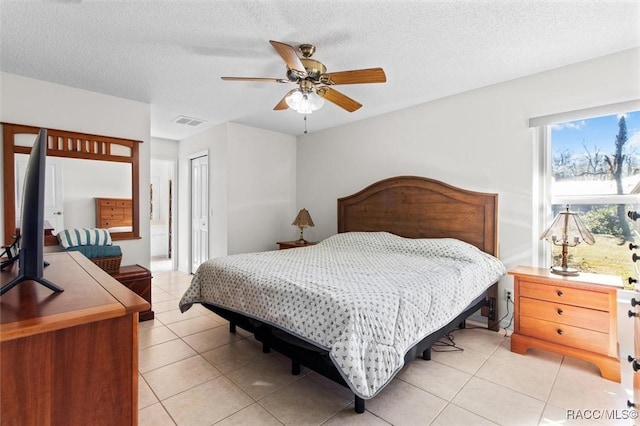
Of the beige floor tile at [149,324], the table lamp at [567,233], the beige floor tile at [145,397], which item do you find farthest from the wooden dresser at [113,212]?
the table lamp at [567,233]

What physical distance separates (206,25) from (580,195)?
3.32m

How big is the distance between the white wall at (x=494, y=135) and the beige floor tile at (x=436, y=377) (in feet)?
4.16

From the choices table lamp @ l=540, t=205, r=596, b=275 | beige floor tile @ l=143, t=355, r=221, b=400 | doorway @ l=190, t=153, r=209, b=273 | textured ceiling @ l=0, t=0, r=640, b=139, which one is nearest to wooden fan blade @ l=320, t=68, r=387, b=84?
textured ceiling @ l=0, t=0, r=640, b=139

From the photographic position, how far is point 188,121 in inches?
170

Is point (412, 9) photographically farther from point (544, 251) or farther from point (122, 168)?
point (122, 168)

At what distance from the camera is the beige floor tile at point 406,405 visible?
171 centimetres

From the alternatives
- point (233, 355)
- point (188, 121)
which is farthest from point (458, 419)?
point (188, 121)

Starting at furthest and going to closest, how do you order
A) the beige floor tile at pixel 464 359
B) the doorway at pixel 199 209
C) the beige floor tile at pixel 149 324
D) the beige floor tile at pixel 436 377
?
the doorway at pixel 199 209
the beige floor tile at pixel 149 324
the beige floor tile at pixel 464 359
the beige floor tile at pixel 436 377

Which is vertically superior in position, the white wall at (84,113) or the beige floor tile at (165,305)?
the white wall at (84,113)

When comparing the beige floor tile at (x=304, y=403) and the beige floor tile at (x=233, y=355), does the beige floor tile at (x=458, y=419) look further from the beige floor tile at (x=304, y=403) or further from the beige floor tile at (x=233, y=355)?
the beige floor tile at (x=233, y=355)

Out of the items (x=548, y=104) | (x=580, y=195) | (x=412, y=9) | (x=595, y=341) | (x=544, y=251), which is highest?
(x=412, y=9)

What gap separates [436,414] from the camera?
68.4 inches

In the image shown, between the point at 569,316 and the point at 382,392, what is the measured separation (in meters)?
1.53

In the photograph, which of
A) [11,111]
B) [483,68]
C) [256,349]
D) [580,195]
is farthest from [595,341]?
[11,111]
